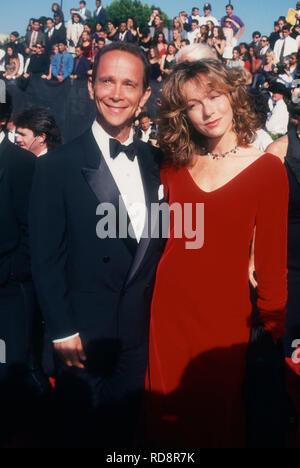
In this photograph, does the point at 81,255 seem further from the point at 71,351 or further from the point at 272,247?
the point at 272,247

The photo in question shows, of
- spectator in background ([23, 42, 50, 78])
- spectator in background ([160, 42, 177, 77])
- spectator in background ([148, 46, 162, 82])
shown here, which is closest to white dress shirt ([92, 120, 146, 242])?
spectator in background ([148, 46, 162, 82])

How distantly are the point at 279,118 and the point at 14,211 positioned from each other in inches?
301

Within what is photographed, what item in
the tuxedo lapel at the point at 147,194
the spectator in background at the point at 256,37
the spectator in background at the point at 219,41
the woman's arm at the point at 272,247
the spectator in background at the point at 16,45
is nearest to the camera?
the tuxedo lapel at the point at 147,194

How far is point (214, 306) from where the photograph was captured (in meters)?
2.20

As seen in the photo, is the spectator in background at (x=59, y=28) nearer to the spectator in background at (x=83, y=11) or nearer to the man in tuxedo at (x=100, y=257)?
the spectator in background at (x=83, y=11)

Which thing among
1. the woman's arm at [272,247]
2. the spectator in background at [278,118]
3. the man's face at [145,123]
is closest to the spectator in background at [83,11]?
the man's face at [145,123]

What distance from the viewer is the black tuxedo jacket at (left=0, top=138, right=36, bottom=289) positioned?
7.30 feet

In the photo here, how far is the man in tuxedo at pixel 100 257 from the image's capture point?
6.39 feet

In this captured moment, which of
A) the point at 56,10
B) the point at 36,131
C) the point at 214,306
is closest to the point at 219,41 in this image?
the point at 56,10

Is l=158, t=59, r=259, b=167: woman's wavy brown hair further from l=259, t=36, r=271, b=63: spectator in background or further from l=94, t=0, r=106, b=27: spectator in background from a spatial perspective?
l=94, t=0, r=106, b=27: spectator in background

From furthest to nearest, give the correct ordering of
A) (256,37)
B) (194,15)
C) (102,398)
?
1. (194,15)
2. (256,37)
3. (102,398)

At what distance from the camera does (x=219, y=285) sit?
85.9 inches
